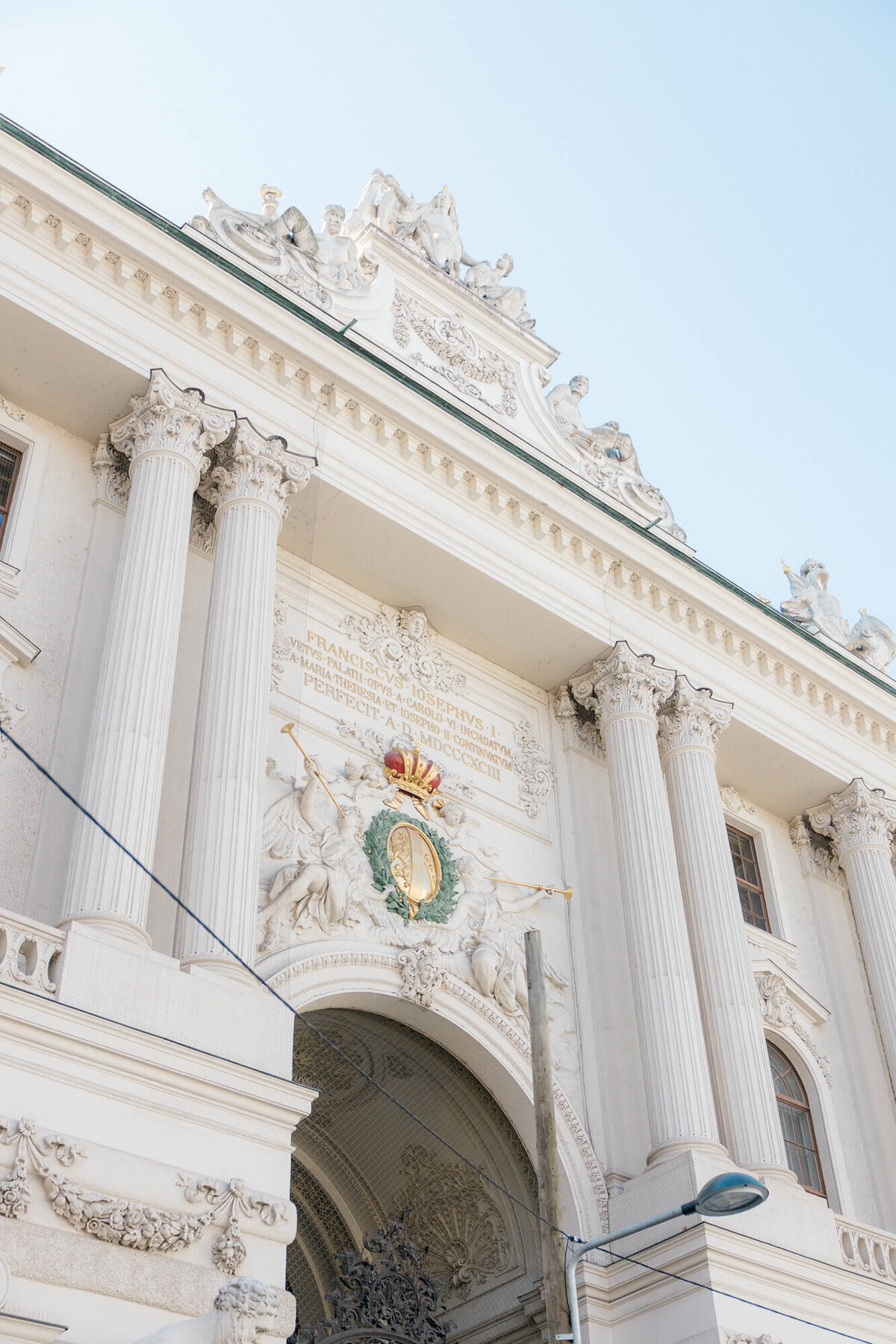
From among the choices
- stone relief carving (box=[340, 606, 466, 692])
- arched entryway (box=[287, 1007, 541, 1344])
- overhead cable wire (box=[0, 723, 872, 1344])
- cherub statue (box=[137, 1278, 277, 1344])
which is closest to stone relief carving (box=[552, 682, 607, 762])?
stone relief carving (box=[340, 606, 466, 692])

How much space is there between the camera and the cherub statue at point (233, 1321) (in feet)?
29.0

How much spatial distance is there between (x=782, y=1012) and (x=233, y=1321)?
435 inches

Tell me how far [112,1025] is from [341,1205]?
25.5 feet

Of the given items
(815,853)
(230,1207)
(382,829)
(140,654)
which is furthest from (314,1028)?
(815,853)

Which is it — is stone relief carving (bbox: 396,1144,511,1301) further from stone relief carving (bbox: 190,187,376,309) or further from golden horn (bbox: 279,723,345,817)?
stone relief carving (bbox: 190,187,376,309)

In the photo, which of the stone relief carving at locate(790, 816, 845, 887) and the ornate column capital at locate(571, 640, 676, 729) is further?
the stone relief carving at locate(790, 816, 845, 887)

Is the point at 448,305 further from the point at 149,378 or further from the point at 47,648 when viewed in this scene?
the point at 47,648

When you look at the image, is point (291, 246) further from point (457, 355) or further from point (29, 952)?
point (29, 952)

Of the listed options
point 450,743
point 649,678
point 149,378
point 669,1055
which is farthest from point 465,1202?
point 149,378

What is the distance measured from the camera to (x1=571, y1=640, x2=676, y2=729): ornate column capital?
18031 millimetres

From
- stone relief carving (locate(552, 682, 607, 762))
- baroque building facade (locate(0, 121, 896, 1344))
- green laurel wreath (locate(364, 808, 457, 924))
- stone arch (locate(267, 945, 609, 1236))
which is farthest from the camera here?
stone relief carving (locate(552, 682, 607, 762))

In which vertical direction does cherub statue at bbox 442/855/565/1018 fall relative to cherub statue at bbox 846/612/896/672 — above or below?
below

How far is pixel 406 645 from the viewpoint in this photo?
57.5 feet

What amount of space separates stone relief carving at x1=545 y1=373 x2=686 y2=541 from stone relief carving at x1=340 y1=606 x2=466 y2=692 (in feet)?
12.7
